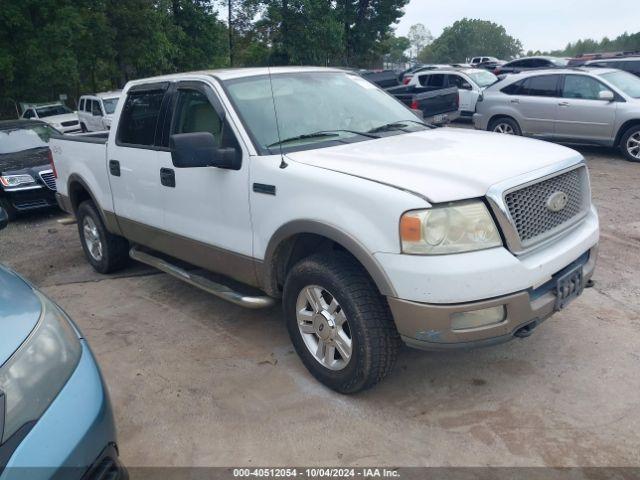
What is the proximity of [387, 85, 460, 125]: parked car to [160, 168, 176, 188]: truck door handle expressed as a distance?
21.1ft

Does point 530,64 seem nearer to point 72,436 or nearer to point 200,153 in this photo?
point 200,153

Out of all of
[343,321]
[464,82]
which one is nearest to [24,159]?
[343,321]

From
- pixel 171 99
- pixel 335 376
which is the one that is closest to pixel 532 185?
pixel 335 376

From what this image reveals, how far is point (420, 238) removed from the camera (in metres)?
2.92

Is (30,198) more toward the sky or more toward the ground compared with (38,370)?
more toward the ground

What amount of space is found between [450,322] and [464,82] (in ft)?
47.5

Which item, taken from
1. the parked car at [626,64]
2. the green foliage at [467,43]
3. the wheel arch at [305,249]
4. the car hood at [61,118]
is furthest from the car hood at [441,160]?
the green foliage at [467,43]

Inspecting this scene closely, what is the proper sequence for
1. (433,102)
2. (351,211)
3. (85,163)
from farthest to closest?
1. (433,102)
2. (85,163)
3. (351,211)

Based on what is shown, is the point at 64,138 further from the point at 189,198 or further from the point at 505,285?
the point at 505,285

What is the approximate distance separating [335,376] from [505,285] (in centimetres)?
117

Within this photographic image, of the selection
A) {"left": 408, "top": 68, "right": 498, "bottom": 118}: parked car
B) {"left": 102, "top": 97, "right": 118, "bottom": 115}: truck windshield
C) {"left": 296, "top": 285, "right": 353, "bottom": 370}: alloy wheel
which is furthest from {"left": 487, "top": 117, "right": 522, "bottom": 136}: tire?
{"left": 102, "top": 97, "right": 118, "bottom": 115}: truck windshield

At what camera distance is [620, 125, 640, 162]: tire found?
33.3ft

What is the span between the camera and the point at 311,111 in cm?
418

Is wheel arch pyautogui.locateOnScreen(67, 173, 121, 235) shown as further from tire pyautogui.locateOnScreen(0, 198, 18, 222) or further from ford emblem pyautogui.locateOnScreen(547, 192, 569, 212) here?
ford emblem pyautogui.locateOnScreen(547, 192, 569, 212)
